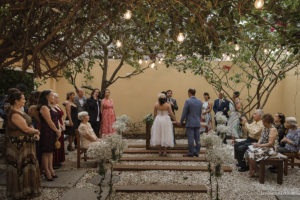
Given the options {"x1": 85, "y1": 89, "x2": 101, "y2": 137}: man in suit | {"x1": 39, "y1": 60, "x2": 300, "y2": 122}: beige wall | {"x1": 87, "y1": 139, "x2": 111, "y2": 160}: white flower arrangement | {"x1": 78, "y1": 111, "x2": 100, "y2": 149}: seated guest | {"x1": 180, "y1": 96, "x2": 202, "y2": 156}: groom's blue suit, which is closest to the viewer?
{"x1": 87, "y1": 139, "x2": 111, "y2": 160}: white flower arrangement

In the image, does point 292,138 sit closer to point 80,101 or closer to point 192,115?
point 192,115

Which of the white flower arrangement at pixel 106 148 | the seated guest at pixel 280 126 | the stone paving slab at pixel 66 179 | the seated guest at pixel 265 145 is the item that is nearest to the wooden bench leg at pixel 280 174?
the seated guest at pixel 265 145

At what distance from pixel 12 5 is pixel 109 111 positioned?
4569 millimetres

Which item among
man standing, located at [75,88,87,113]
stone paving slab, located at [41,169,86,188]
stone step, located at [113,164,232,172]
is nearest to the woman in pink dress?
man standing, located at [75,88,87,113]

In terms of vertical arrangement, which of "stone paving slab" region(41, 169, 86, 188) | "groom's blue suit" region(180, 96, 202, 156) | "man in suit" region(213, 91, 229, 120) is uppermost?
"man in suit" region(213, 91, 229, 120)

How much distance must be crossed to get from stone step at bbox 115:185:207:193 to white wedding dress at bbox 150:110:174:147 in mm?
2074

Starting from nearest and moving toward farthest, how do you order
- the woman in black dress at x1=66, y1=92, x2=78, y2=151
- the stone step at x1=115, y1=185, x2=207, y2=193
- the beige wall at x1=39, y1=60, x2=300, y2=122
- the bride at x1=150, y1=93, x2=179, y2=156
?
the stone step at x1=115, y1=185, x2=207, y2=193
the bride at x1=150, y1=93, x2=179, y2=156
the woman in black dress at x1=66, y1=92, x2=78, y2=151
the beige wall at x1=39, y1=60, x2=300, y2=122

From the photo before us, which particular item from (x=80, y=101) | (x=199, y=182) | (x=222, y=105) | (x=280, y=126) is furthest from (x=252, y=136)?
(x=80, y=101)

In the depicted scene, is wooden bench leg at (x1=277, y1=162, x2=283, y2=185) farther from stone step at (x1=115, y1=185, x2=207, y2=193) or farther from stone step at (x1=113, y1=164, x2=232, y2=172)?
stone step at (x1=115, y1=185, x2=207, y2=193)

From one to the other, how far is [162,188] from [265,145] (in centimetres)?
216

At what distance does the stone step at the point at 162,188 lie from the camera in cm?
415

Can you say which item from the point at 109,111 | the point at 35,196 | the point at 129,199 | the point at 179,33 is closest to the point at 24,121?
the point at 35,196

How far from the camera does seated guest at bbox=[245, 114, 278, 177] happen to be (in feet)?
15.5

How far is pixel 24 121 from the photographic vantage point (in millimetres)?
3576
